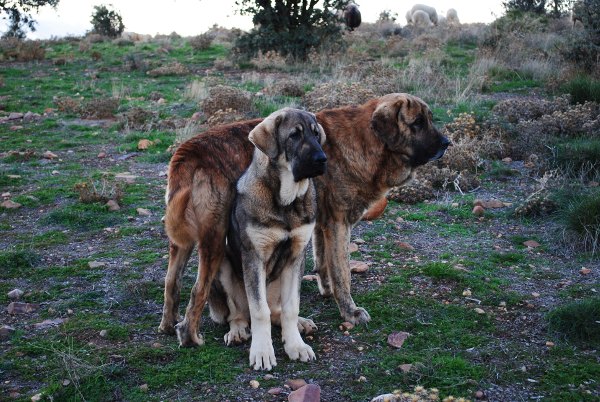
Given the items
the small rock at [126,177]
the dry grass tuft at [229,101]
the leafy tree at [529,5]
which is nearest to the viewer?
the small rock at [126,177]

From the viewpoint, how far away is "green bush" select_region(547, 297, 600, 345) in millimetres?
5156

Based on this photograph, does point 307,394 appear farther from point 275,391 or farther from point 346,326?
point 346,326

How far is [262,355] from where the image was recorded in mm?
4836

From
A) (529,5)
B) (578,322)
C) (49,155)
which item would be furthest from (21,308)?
(529,5)

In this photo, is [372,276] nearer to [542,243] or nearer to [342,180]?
[342,180]

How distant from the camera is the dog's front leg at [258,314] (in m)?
4.83

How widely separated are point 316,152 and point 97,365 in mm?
2262

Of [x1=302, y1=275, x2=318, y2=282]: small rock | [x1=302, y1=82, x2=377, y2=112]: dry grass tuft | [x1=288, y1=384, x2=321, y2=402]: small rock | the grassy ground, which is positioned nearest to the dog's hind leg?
the grassy ground

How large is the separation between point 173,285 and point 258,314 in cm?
92

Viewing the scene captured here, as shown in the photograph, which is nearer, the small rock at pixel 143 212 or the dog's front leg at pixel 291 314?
the dog's front leg at pixel 291 314

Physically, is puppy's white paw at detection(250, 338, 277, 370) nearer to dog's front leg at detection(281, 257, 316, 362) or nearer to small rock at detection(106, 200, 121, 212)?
dog's front leg at detection(281, 257, 316, 362)

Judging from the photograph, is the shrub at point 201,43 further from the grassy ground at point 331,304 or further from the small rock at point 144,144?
the grassy ground at point 331,304

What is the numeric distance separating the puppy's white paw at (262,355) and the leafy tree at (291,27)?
1751cm

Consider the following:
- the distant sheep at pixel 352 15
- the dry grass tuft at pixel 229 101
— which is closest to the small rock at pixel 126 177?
the dry grass tuft at pixel 229 101
